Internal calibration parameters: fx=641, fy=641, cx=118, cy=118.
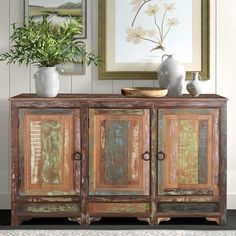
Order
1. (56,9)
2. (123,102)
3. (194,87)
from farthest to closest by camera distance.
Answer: (56,9), (194,87), (123,102)

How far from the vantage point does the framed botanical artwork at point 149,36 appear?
4910 millimetres

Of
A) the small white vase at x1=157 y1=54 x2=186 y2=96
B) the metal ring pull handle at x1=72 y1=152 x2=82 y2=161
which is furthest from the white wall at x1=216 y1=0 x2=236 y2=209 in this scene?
the metal ring pull handle at x1=72 y1=152 x2=82 y2=161

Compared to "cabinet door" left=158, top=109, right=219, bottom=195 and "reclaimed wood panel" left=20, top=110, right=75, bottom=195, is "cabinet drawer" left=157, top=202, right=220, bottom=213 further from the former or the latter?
"reclaimed wood panel" left=20, top=110, right=75, bottom=195

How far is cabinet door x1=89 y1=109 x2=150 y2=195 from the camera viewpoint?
14.5 ft

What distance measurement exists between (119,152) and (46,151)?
504 mm

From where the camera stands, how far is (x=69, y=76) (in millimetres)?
4977

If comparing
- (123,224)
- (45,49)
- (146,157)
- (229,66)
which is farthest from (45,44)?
(229,66)

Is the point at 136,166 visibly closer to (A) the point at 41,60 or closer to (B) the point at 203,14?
(A) the point at 41,60

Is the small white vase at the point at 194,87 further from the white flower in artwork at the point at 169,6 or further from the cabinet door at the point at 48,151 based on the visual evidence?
the cabinet door at the point at 48,151

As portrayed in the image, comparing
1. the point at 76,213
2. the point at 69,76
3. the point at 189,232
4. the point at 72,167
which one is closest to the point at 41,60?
the point at 69,76

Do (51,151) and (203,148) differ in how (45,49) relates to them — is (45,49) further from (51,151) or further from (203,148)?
(203,148)

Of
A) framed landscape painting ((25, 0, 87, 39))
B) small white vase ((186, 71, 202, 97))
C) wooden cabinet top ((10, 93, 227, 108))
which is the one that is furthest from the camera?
framed landscape painting ((25, 0, 87, 39))

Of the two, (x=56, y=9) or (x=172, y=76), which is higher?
(x=56, y=9)

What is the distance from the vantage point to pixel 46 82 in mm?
4461
